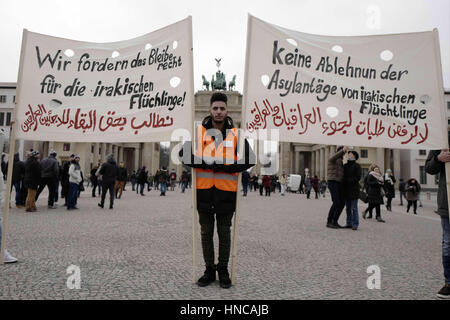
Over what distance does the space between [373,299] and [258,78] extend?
2.69m

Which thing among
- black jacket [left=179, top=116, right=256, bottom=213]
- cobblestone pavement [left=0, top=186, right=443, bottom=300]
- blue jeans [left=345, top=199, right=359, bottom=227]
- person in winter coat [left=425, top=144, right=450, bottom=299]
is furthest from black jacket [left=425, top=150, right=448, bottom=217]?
blue jeans [left=345, top=199, right=359, bottom=227]

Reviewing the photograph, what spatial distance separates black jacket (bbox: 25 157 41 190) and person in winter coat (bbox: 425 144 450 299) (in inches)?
389

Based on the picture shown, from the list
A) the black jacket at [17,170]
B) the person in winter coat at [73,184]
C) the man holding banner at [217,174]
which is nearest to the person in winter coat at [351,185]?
the man holding banner at [217,174]

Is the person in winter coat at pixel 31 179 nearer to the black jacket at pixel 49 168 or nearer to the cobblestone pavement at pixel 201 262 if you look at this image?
the black jacket at pixel 49 168

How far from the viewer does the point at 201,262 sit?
4.19 m

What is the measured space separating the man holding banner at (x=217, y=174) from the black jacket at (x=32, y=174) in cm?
809

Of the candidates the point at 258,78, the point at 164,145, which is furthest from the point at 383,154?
the point at 258,78

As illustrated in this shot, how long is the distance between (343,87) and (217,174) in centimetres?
200

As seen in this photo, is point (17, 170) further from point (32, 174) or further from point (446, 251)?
point (446, 251)

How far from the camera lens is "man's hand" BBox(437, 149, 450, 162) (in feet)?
10.7
